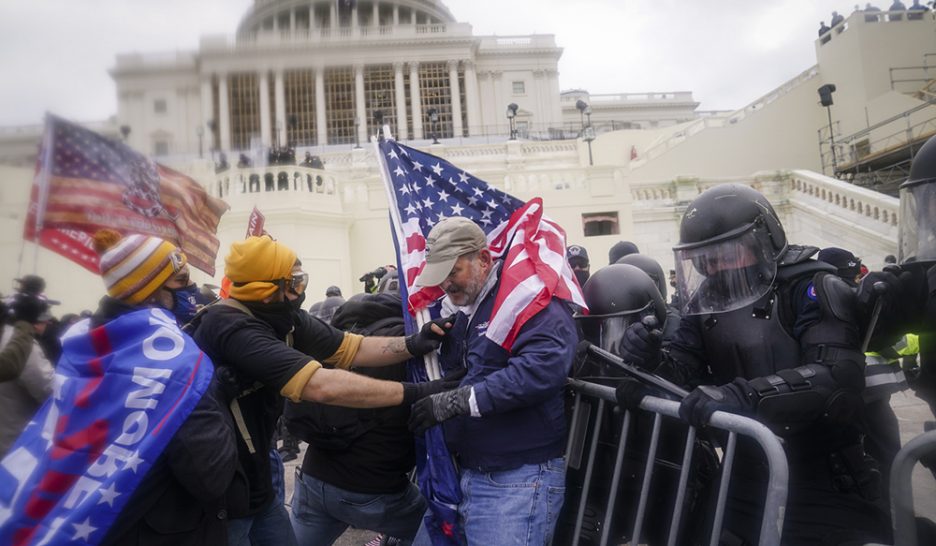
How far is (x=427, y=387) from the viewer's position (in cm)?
253

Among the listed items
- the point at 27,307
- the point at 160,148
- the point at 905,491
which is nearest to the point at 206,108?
the point at 160,148

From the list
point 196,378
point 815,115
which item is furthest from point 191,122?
point 815,115

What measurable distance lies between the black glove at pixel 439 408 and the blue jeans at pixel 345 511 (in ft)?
2.17

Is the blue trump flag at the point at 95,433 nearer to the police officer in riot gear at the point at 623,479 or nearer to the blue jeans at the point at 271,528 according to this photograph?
the blue jeans at the point at 271,528

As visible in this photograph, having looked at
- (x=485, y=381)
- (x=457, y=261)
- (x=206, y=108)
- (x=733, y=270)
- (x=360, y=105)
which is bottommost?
(x=485, y=381)

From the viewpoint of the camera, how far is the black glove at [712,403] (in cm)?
200

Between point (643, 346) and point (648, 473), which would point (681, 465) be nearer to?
point (648, 473)

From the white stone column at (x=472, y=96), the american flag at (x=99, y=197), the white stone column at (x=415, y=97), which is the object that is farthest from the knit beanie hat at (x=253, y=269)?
the white stone column at (x=472, y=96)

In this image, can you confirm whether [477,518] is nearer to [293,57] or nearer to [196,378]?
[196,378]

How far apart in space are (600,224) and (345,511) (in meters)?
13.4

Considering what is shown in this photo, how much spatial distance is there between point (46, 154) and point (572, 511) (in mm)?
3147

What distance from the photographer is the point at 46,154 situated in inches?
120

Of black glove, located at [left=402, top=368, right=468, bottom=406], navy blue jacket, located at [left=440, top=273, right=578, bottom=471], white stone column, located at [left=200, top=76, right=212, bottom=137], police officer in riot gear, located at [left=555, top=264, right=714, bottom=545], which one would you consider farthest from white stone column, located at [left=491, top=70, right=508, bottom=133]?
navy blue jacket, located at [left=440, top=273, right=578, bottom=471]

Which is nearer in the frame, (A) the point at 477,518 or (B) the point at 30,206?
(A) the point at 477,518
